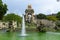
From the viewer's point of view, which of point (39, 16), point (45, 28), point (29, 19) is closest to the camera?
point (45, 28)

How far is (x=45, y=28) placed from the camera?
4944 centimetres

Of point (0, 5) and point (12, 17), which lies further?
point (12, 17)

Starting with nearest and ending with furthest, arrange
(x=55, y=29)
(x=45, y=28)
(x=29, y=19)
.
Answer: (x=45, y=28) → (x=55, y=29) → (x=29, y=19)

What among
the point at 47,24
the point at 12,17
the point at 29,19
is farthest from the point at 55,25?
the point at 12,17

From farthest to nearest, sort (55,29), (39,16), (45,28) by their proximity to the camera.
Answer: (39,16)
(55,29)
(45,28)

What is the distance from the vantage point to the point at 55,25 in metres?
55.7

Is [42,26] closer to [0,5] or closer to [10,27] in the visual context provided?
[10,27]

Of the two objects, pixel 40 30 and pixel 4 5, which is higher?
pixel 4 5

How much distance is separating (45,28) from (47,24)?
543cm

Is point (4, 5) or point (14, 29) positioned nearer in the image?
point (14, 29)

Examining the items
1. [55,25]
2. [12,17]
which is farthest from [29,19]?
[55,25]

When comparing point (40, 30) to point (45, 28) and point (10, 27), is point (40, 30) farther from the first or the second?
point (10, 27)

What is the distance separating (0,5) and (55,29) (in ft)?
46.7

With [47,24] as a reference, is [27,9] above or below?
above
